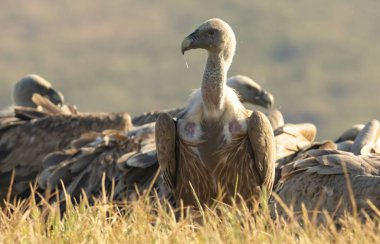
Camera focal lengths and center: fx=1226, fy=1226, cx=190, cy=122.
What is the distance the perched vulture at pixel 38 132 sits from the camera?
1351 centimetres

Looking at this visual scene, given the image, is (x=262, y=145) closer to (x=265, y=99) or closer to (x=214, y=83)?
(x=214, y=83)

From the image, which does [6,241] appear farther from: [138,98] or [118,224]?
[138,98]

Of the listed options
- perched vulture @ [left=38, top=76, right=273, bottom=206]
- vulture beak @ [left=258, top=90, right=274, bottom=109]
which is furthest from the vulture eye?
vulture beak @ [left=258, top=90, right=274, bottom=109]

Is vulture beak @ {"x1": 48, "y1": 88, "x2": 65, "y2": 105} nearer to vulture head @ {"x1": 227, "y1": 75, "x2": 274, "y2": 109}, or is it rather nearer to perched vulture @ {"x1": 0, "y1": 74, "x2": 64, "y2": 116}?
perched vulture @ {"x1": 0, "y1": 74, "x2": 64, "y2": 116}

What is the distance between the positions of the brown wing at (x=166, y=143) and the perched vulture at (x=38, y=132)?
4.76 m

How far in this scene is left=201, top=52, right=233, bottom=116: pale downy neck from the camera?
27.9ft

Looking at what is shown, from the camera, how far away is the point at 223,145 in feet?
27.7

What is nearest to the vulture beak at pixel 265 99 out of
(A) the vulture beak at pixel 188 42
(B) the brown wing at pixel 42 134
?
(B) the brown wing at pixel 42 134

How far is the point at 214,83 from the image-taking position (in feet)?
28.2

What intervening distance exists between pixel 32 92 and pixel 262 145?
957cm

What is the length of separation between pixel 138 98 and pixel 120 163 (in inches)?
6543

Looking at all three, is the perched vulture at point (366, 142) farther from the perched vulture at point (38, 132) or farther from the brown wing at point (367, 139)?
the perched vulture at point (38, 132)

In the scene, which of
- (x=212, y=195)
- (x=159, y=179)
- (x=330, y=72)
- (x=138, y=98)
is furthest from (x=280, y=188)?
(x=330, y=72)

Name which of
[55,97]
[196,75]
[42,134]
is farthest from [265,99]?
[196,75]
